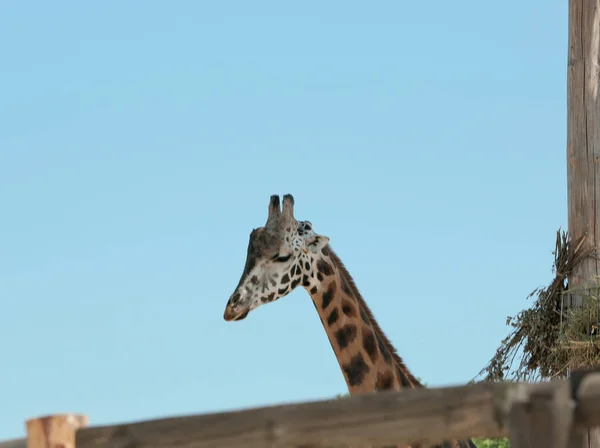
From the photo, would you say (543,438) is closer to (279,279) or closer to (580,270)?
(279,279)

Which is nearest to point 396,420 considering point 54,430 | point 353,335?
point 54,430

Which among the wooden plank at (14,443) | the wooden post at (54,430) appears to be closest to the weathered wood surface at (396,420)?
the wooden post at (54,430)

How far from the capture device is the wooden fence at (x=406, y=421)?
3404mm

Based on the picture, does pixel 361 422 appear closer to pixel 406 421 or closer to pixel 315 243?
pixel 406 421

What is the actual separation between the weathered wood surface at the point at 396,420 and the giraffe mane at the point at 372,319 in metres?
4.11

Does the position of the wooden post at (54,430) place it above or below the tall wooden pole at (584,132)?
below

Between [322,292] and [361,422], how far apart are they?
14.5 ft

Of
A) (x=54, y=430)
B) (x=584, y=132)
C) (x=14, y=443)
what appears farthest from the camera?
(x=584, y=132)

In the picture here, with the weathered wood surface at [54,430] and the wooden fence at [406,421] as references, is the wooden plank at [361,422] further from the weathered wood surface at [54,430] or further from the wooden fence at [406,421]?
the weathered wood surface at [54,430]

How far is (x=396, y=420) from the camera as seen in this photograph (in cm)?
353

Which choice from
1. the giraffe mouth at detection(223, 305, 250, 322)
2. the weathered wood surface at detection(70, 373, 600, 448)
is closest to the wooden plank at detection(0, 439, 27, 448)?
the weathered wood surface at detection(70, 373, 600, 448)

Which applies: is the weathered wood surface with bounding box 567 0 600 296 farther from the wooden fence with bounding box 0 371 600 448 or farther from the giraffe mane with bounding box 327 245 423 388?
the wooden fence with bounding box 0 371 600 448

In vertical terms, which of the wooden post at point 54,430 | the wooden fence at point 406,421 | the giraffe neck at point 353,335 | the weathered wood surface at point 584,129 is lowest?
the wooden fence at point 406,421

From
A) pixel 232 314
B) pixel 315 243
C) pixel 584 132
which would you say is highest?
pixel 584 132
